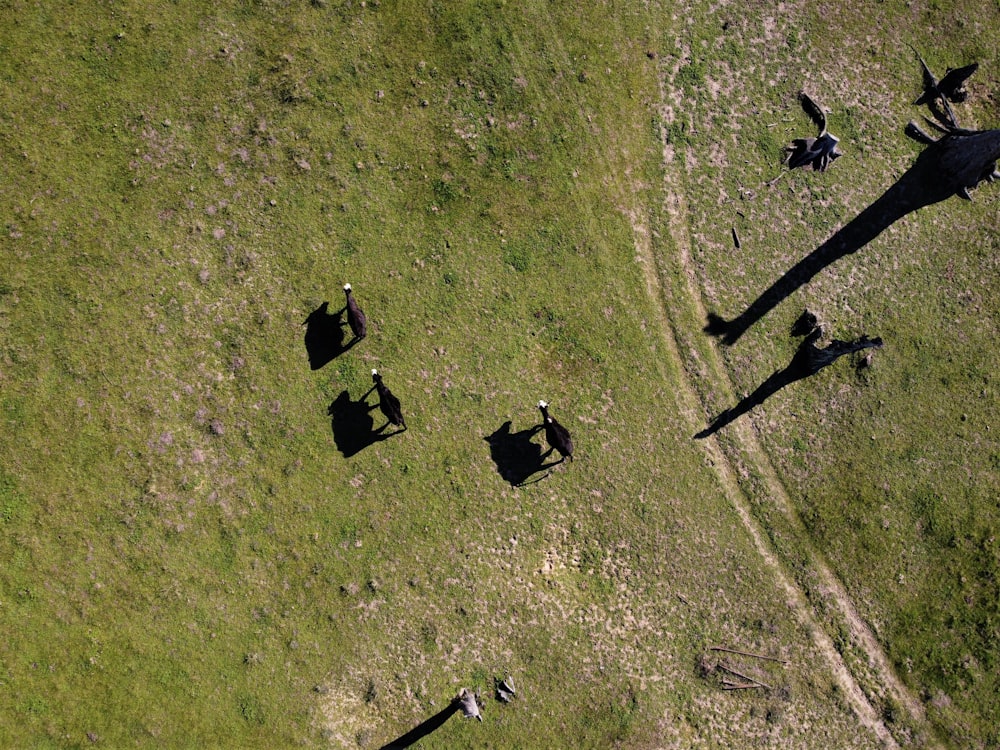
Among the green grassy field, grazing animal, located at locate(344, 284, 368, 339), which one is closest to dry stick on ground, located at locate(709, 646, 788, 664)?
the green grassy field

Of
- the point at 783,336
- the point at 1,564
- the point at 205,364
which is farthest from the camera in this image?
the point at 783,336

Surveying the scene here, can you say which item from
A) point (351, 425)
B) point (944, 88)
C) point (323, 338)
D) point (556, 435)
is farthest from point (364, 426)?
point (944, 88)

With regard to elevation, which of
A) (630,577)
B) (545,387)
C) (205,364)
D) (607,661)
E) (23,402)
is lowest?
(607,661)

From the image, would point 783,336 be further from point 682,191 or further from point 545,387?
point 545,387

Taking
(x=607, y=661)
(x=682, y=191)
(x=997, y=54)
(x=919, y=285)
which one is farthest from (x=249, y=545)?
(x=997, y=54)

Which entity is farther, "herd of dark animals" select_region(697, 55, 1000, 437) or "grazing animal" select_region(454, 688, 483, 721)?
"herd of dark animals" select_region(697, 55, 1000, 437)

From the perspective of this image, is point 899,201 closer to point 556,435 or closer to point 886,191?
point 886,191

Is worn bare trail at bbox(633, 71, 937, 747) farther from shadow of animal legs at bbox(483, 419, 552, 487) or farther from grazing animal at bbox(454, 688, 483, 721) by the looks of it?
grazing animal at bbox(454, 688, 483, 721)
